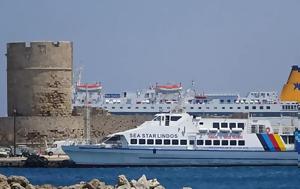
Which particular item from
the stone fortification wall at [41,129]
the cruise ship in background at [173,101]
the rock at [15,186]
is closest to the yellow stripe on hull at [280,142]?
the stone fortification wall at [41,129]

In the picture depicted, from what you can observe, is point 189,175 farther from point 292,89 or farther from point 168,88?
point 168,88

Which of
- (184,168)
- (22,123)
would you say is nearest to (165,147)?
(184,168)

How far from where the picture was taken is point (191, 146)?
1768 inches

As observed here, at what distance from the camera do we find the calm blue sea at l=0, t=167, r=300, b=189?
3525 centimetres

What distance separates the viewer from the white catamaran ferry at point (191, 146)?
4466 centimetres

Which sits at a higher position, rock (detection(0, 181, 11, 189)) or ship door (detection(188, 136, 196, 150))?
ship door (detection(188, 136, 196, 150))

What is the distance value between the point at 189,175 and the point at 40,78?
44.8 ft

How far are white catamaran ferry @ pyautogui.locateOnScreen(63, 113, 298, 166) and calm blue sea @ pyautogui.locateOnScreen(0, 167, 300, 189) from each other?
827 mm

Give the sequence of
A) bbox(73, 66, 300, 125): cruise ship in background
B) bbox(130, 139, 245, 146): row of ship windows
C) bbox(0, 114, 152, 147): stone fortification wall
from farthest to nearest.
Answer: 1. bbox(73, 66, 300, 125): cruise ship in background
2. bbox(0, 114, 152, 147): stone fortification wall
3. bbox(130, 139, 245, 146): row of ship windows

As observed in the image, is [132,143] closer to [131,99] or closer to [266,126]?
[266,126]

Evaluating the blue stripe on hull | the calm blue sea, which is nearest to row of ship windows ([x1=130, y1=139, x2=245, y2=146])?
the blue stripe on hull

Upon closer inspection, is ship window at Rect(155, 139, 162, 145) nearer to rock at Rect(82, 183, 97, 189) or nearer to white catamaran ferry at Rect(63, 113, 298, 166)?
white catamaran ferry at Rect(63, 113, 298, 166)

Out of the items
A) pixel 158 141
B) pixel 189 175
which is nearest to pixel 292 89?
pixel 158 141

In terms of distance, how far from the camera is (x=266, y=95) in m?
85.7
